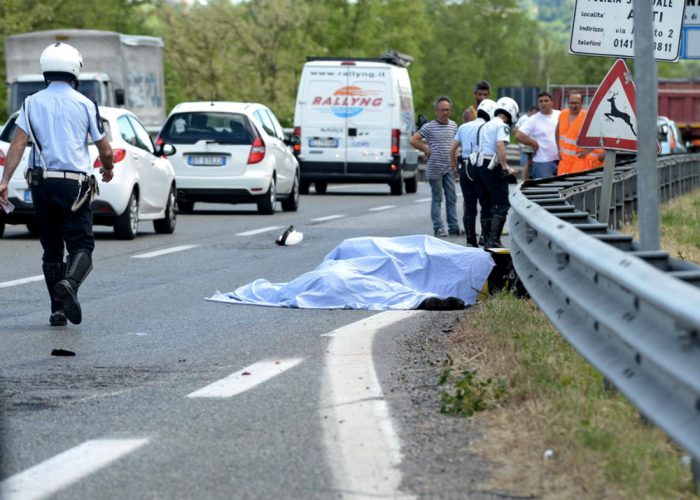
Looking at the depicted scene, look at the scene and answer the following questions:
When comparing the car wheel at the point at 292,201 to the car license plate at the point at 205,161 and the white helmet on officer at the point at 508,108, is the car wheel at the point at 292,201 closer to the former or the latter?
the car license plate at the point at 205,161

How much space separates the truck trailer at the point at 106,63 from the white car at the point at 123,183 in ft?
48.6

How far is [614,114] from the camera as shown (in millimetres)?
12172

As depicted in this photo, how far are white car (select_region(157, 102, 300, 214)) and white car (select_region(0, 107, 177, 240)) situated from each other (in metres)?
4.51

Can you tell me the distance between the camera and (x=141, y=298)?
12484 mm

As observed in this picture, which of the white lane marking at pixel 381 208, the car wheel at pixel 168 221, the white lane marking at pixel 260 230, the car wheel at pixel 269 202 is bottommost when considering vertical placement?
the white lane marking at pixel 381 208

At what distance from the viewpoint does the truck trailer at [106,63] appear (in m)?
35.7

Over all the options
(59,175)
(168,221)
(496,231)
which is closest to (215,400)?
(59,175)

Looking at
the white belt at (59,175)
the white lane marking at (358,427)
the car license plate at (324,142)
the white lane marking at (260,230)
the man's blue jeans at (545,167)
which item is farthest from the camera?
the car license plate at (324,142)

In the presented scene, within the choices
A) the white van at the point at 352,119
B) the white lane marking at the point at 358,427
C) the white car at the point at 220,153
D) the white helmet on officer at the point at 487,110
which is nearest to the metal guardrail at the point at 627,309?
the white lane marking at the point at 358,427

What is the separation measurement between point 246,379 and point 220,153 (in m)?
17.8

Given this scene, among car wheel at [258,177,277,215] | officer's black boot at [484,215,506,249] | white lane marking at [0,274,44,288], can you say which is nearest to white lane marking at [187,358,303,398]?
white lane marking at [0,274,44,288]

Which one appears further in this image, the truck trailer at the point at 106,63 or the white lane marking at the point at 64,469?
the truck trailer at the point at 106,63

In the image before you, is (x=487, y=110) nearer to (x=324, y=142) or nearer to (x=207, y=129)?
(x=207, y=129)

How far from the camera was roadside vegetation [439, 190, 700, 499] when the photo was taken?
5.24 m
